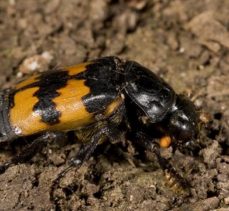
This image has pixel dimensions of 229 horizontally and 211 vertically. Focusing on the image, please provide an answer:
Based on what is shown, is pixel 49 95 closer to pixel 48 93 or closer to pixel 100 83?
pixel 48 93

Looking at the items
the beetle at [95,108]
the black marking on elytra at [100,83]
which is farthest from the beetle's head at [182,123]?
the black marking on elytra at [100,83]

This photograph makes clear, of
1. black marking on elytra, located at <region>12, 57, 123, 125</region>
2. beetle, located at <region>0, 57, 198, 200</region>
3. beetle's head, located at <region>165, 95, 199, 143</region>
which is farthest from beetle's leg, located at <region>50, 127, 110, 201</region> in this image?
beetle's head, located at <region>165, 95, 199, 143</region>

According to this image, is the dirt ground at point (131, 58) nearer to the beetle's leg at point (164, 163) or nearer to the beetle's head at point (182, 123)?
the beetle's leg at point (164, 163)

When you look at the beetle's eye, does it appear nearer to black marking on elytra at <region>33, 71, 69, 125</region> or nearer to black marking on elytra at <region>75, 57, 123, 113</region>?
black marking on elytra at <region>75, 57, 123, 113</region>

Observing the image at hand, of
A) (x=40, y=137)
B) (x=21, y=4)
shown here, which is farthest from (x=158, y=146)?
(x=21, y=4)

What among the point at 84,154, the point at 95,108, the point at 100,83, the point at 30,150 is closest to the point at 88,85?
the point at 100,83
